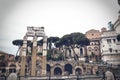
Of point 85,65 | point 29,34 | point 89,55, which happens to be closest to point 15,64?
point 29,34

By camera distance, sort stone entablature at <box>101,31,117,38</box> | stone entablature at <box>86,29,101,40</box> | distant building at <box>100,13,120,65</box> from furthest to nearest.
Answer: stone entablature at <box>86,29,101,40</box> → stone entablature at <box>101,31,117,38</box> → distant building at <box>100,13,120,65</box>

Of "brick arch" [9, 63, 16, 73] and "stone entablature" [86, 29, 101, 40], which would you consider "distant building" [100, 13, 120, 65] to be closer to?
"stone entablature" [86, 29, 101, 40]

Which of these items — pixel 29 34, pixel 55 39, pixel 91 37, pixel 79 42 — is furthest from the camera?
pixel 91 37

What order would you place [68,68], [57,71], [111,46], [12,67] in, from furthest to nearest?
1. [111,46]
2. [68,68]
3. [57,71]
4. [12,67]

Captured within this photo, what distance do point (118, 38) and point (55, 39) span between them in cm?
2157

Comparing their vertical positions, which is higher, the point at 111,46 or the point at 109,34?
the point at 109,34

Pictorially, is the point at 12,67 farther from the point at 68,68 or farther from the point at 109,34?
the point at 109,34

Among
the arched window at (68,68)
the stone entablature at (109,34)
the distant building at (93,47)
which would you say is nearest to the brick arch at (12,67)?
the arched window at (68,68)

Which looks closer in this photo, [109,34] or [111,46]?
[111,46]

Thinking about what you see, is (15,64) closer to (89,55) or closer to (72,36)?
(72,36)

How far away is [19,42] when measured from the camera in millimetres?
63531

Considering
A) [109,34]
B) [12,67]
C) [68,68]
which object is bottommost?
[68,68]

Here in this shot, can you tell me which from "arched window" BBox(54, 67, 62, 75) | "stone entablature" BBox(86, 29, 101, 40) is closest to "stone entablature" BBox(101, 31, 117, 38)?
"stone entablature" BBox(86, 29, 101, 40)

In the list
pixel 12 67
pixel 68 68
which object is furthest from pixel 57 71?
pixel 12 67
